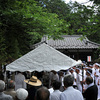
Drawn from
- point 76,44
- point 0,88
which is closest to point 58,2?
point 76,44

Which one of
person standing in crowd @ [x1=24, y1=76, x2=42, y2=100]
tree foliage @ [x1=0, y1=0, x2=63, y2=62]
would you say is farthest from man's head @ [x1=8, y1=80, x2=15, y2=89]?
tree foliage @ [x1=0, y1=0, x2=63, y2=62]

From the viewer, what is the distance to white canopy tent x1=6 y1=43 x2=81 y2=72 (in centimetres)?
722

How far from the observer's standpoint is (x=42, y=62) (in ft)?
24.3

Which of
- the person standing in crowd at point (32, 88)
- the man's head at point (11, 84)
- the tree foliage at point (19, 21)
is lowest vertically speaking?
the person standing in crowd at point (32, 88)

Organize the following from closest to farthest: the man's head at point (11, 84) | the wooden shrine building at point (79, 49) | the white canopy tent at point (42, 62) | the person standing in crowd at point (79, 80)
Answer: the man's head at point (11, 84) → the white canopy tent at point (42, 62) → the person standing in crowd at point (79, 80) → the wooden shrine building at point (79, 49)

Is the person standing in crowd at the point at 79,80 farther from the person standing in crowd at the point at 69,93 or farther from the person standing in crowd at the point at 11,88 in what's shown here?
the person standing in crowd at the point at 69,93

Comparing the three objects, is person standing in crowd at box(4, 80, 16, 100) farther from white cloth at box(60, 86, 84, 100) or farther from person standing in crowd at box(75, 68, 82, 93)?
person standing in crowd at box(75, 68, 82, 93)

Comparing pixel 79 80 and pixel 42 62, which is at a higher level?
pixel 42 62

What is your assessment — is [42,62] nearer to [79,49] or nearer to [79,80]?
[79,80]

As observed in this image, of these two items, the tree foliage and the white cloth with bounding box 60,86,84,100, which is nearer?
the white cloth with bounding box 60,86,84,100

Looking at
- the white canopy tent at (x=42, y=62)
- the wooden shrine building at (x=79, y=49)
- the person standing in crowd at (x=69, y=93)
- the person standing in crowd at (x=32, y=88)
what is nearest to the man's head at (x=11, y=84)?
the person standing in crowd at (x=32, y=88)

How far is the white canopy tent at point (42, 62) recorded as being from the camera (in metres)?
7.22

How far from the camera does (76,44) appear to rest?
88.2 feet

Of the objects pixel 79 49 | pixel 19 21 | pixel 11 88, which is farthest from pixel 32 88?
pixel 79 49
